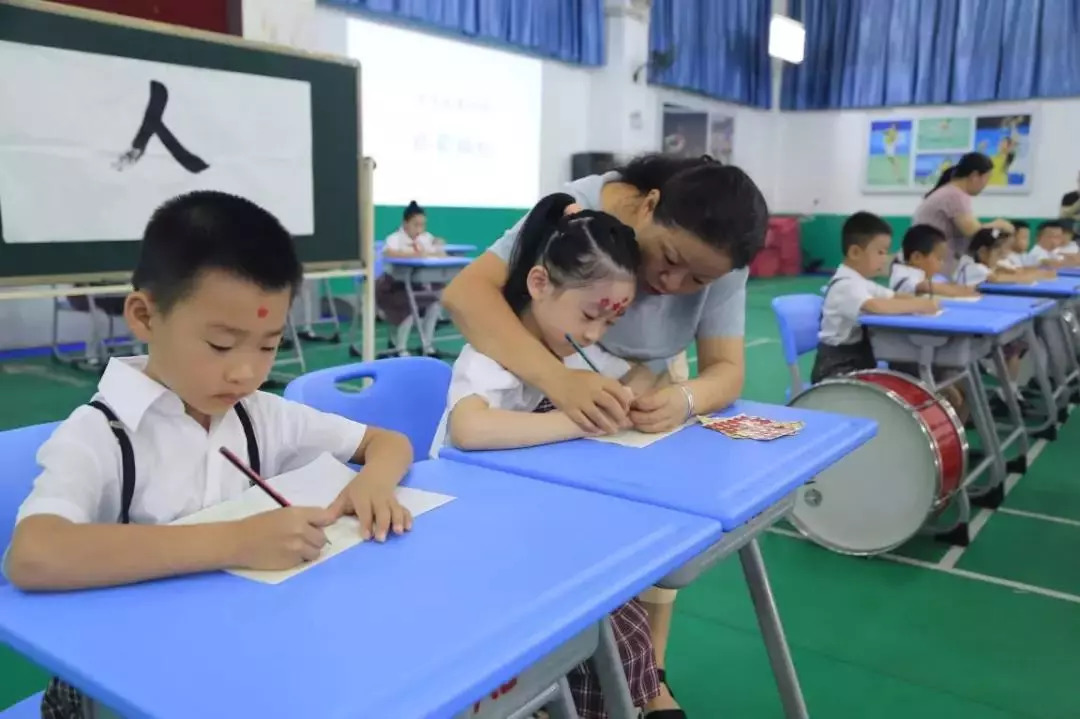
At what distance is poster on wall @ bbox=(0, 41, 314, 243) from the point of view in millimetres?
2480

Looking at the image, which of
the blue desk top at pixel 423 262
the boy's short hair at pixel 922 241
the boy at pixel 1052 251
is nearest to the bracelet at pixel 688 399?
the boy's short hair at pixel 922 241

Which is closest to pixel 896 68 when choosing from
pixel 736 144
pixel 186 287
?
pixel 736 144

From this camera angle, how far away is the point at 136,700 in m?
0.58

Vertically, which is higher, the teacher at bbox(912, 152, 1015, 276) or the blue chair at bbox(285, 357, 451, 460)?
the teacher at bbox(912, 152, 1015, 276)

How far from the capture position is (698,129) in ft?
35.8

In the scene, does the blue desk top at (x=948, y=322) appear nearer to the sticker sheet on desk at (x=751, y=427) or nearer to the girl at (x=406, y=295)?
the sticker sheet on desk at (x=751, y=427)

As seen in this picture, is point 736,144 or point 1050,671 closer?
point 1050,671

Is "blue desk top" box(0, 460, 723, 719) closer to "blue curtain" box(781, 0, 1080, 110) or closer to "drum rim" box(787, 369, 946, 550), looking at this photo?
"drum rim" box(787, 369, 946, 550)

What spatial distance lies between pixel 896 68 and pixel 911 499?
10.1 metres

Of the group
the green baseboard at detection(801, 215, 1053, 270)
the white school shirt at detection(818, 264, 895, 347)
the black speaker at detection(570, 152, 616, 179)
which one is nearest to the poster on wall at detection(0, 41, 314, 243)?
the white school shirt at detection(818, 264, 895, 347)

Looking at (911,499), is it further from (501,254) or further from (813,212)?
(813,212)

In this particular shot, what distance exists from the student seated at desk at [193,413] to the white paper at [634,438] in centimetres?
37

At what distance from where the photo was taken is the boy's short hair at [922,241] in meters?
3.64

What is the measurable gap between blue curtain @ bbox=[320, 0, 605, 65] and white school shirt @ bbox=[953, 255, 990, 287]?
4.41 metres
